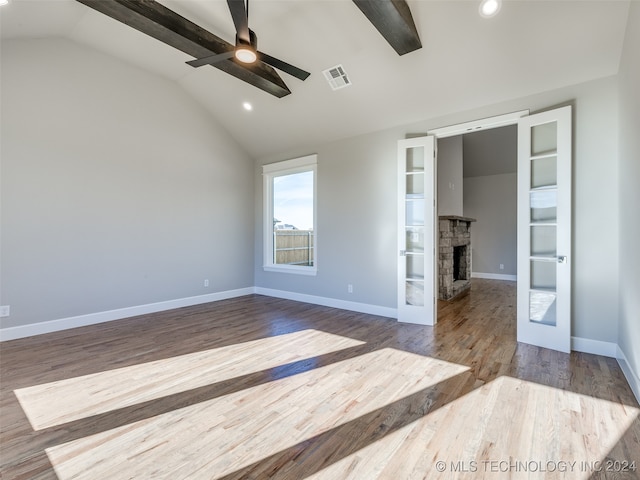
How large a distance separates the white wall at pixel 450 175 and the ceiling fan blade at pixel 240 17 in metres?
5.33

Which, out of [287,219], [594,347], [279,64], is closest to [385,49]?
[279,64]

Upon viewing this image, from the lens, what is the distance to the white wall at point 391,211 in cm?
284

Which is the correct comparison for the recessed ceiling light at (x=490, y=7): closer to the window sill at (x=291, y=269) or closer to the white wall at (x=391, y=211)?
the white wall at (x=391, y=211)

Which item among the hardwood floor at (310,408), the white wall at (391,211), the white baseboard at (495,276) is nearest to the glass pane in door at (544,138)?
the white wall at (391,211)

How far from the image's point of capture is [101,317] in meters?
4.07

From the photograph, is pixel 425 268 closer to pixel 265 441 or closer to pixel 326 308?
pixel 326 308

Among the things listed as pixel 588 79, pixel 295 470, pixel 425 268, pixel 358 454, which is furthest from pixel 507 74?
pixel 295 470

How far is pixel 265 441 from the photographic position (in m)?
1.73

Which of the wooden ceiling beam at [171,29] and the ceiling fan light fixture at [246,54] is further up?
the wooden ceiling beam at [171,29]

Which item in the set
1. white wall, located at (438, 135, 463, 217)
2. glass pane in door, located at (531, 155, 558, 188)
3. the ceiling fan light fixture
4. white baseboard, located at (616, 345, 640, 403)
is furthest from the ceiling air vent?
white baseboard, located at (616, 345, 640, 403)

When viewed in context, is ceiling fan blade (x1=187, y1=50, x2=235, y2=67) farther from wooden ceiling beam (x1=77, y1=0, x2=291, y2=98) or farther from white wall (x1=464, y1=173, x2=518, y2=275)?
white wall (x1=464, y1=173, x2=518, y2=275)

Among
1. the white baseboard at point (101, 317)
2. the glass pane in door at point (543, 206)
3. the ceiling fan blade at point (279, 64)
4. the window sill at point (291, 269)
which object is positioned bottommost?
the white baseboard at point (101, 317)

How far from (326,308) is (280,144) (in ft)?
9.56

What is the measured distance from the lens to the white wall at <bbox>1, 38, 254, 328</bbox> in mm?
3473
